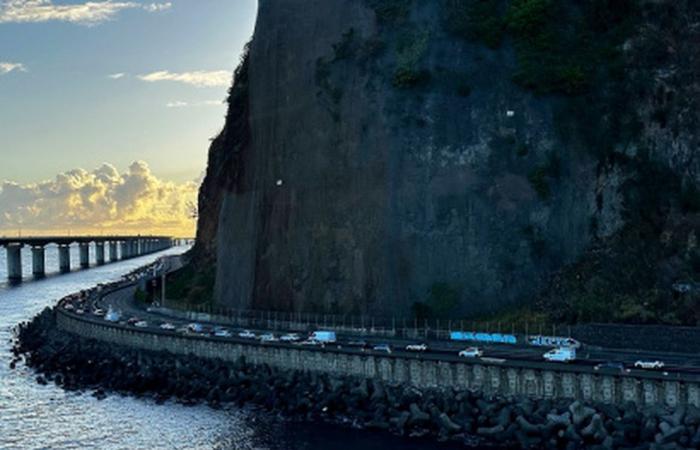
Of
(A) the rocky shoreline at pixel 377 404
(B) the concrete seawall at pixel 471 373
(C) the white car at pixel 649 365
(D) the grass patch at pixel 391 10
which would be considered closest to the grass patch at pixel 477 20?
(D) the grass patch at pixel 391 10

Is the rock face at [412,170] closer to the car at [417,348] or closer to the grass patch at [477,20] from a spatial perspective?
the grass patch at [477,20]

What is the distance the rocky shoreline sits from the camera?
4909 cm

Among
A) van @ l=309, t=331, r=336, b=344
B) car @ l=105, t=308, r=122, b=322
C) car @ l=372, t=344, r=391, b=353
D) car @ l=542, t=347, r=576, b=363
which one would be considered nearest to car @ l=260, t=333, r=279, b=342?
van @ l=309, t=331, r=336, b=344

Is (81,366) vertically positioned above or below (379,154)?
below

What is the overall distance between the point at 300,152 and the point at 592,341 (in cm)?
4070

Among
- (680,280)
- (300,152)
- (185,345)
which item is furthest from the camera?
(300,152)

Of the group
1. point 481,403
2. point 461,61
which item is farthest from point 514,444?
point 461,61

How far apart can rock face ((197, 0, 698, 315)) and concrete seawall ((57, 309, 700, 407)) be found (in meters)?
14.0

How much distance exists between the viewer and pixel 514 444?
167 feet

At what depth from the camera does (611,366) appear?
183ft

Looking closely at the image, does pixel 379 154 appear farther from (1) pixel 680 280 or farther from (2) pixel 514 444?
(2) pixel 514 444

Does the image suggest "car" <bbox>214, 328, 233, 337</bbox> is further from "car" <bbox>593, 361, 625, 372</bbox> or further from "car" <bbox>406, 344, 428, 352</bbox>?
"car" <bbox>593, 361, 625, 372</bbox>

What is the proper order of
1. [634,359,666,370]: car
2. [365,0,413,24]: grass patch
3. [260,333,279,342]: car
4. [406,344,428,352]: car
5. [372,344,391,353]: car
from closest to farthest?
[634,359,666,370]: car
[406,344,428,352]: car
[372,344,391,353]: car
[260,333,279,342]: car
[365,0,413,24]: grass patch

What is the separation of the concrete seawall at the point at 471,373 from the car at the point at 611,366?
1.17 m
